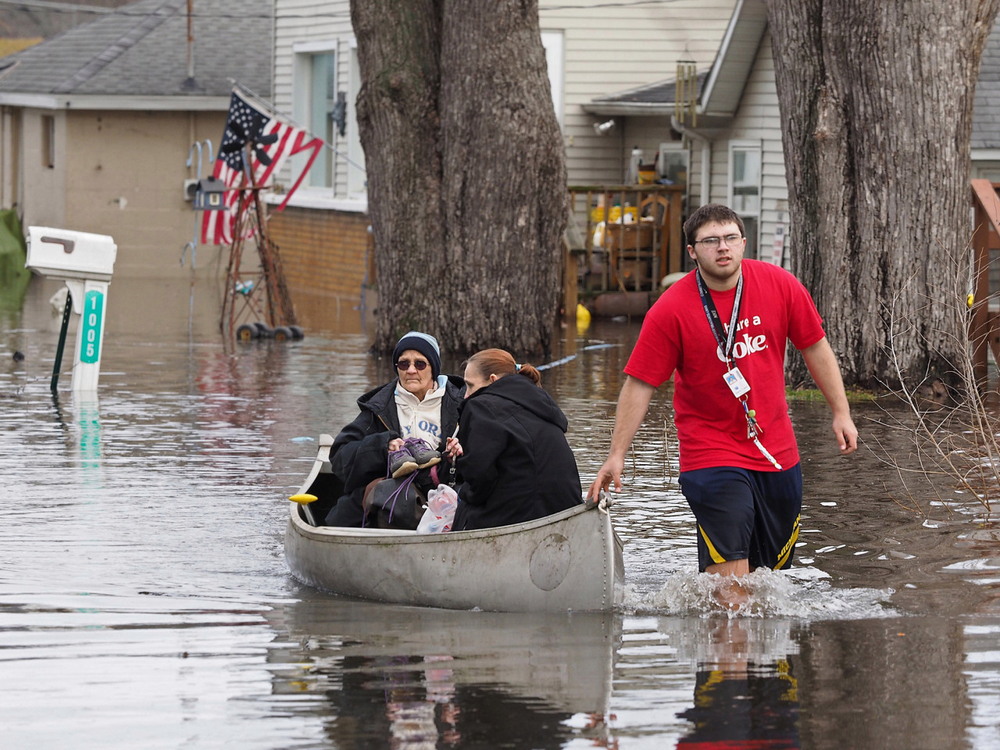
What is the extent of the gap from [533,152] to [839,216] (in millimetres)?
4521

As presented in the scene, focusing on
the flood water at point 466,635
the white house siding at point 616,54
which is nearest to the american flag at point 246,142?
the white house siding at point 616,54

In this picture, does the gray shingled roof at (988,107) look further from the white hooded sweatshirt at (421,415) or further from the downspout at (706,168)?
the white hooded sweatshirt at (421,415)

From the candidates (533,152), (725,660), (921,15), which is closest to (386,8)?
(533,152)

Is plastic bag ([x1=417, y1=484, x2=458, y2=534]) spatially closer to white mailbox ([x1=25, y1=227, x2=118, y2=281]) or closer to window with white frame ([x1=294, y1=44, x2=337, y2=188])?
white mailbox ([x1=25, y1=227, x2=118, y2=281])

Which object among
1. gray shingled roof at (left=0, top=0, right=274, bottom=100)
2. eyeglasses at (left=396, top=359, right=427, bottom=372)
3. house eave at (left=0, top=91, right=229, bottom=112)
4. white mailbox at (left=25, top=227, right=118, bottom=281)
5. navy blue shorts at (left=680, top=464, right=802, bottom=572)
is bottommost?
navy blue shorts at (left=680, top=464, right=802, bottom=572)

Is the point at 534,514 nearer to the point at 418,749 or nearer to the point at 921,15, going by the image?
the point at 418,749

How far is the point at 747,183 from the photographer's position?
2480 centimetres

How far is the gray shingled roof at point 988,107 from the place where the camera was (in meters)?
21.2

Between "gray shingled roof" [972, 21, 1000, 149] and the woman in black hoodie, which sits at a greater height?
"gray shingled roof" [972, 21, 1000, 149]

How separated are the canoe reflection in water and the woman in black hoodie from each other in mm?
486

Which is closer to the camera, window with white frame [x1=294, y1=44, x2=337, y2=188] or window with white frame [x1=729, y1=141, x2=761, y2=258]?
window with white frame [x1=729, y1=141, x2=761, y2=258]

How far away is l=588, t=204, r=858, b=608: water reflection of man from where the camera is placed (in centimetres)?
694

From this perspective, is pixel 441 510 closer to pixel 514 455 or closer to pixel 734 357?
pixel 514 455

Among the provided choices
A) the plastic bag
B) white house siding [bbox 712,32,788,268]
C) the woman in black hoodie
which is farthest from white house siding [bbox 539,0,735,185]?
the woman in black hoodie
